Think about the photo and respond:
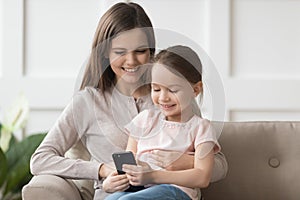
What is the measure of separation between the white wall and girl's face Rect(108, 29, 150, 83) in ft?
3.69

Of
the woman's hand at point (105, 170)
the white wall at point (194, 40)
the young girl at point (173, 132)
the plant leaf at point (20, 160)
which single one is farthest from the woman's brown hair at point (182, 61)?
the plant leaf at point (20, 160)

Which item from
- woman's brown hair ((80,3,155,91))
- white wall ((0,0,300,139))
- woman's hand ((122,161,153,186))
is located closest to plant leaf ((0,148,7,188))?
white wall ((0,0,300,139))

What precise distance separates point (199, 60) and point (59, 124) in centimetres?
49

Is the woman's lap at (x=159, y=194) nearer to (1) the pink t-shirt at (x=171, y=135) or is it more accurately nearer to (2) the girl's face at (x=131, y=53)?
(1) the pink t-shirt at (x=171, y=135)

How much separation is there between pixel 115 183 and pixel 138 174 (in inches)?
3.8

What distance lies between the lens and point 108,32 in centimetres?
186

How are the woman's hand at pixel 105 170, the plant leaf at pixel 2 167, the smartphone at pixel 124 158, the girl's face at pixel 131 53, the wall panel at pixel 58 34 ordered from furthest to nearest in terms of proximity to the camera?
the wall panel at pixel 58 34 → the plant leaf at pixel 2 167 → the woman's hand at pixel 105 170 → the girl's face at pixel 131 53 → the smartphone at pixel 124 158

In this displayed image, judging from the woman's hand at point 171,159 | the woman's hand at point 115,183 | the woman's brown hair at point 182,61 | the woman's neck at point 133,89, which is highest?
the woman's brown hair at point 182,61

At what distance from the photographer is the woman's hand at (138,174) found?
5.47ft

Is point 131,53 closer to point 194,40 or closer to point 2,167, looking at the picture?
point 194,40

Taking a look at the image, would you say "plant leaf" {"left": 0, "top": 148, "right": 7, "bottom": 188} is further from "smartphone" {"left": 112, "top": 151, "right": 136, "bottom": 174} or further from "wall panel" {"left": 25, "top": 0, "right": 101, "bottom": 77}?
"smartphone" {"left": 112, "top": 151, "right": 136, "bottom": 174}

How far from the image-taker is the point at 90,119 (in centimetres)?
198

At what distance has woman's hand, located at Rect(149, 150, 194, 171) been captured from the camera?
1708 millimetres

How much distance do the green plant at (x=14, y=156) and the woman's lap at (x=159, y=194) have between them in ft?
4.03
